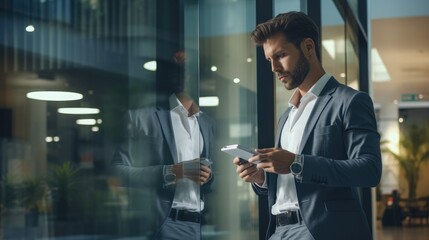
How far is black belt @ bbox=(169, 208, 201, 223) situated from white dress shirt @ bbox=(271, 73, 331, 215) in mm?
323

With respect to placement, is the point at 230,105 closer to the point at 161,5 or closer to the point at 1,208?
the point at 161,5

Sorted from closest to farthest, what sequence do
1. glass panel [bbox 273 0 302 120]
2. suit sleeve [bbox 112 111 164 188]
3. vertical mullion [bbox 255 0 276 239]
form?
suit sleeve [bbox 112 111 164 188]
vertical mullion [bbox 255 0 276 239]
glass panel [bbox 273 0 302 120]

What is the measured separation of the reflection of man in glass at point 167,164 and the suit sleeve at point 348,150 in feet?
1.59

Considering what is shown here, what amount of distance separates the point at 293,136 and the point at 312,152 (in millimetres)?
107

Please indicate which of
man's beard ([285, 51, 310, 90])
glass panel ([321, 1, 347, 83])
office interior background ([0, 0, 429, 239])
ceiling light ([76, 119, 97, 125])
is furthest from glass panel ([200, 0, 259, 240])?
glass panel ([321, 1, 347, 83])

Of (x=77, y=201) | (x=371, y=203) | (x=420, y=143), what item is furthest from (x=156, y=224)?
(x=420, y=143)

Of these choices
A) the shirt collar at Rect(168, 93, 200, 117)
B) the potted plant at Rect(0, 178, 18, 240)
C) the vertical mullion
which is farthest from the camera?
the vertical mullion

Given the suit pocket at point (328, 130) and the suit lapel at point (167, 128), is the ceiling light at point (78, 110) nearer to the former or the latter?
the suit lapel at point (167, 128)

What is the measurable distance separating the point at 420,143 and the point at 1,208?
19775mm

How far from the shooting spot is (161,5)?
272cm

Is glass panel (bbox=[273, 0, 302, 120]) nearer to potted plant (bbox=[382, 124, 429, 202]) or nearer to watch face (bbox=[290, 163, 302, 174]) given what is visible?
watch face (bbox=[290, 163, 302, 174])

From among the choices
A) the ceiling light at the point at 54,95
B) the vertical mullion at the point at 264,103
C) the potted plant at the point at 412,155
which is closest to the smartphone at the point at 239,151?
the ceiling light at the point at 54,95

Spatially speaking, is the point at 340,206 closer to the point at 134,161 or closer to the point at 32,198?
the point at 134,161

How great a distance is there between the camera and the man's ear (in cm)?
274
